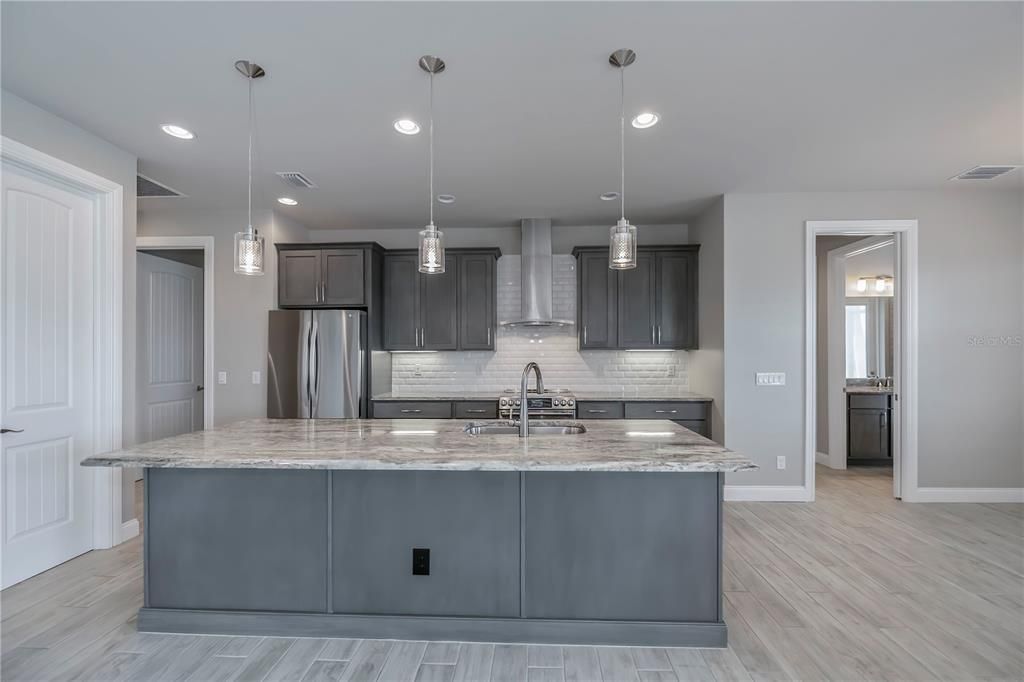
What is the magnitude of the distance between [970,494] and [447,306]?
4.99m

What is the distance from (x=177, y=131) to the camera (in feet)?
10.4

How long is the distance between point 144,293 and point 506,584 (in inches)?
187

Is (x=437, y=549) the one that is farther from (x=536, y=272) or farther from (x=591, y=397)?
(x=536, y=272)

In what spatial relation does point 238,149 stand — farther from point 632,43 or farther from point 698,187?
point 698,187

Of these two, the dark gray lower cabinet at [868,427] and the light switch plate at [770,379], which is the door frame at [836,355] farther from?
Answer: the light switch plate at [770,379]

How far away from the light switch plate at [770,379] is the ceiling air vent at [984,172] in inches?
78.6

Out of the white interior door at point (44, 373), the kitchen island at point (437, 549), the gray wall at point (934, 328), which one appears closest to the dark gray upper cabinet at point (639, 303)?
the gray wall at point (934, 328)

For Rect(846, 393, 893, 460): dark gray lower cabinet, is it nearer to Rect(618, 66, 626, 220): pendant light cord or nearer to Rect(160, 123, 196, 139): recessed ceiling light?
Rect(618, 66, 626, 220): pendant light cord

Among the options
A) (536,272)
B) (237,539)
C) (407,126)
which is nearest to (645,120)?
(407,126)

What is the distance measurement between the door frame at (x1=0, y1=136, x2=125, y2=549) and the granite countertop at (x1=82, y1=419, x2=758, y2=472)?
126cm

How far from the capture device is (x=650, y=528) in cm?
229

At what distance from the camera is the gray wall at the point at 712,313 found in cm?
458

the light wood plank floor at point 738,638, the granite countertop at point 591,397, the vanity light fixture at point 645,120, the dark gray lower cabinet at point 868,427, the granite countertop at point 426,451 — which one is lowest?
the light wood plank floor at point 738,638

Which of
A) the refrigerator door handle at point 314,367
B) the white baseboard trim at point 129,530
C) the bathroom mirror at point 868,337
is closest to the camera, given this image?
the white baseboard trim at point 129,530
